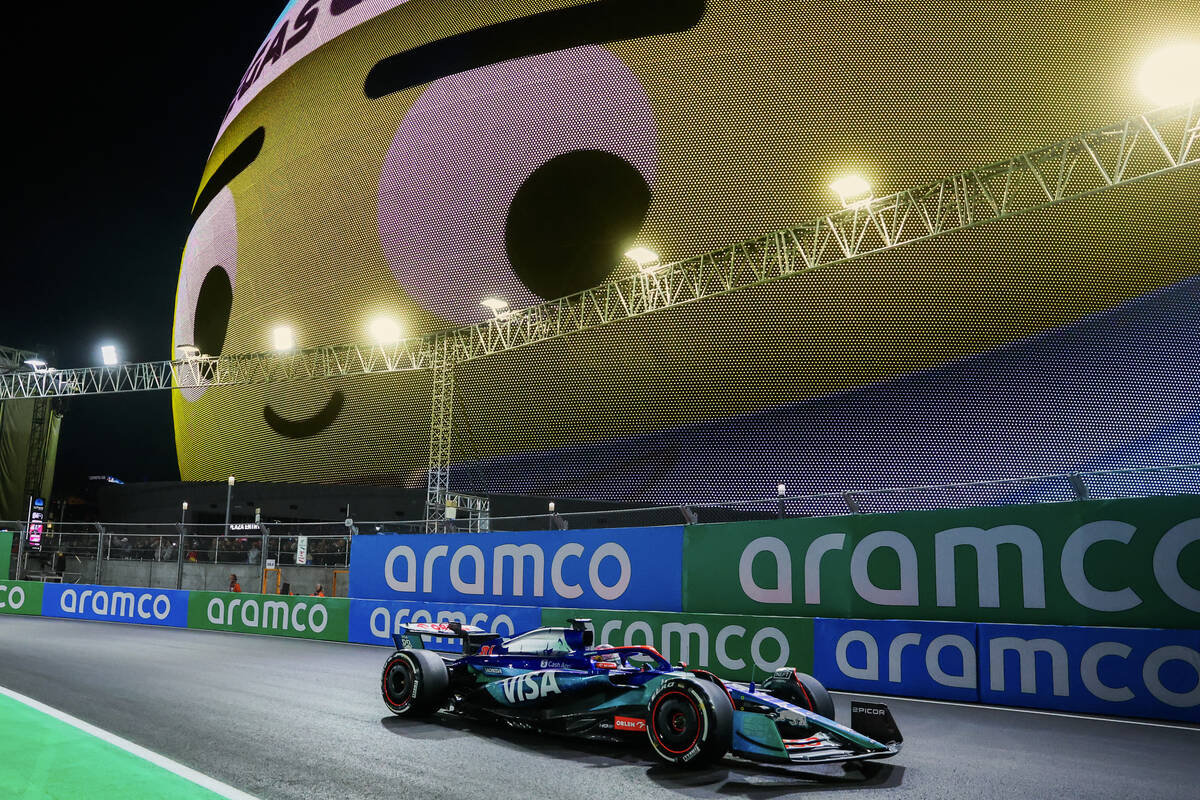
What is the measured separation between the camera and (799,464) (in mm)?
22078

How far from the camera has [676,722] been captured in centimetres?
532

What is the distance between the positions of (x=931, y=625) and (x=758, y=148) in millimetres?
15505

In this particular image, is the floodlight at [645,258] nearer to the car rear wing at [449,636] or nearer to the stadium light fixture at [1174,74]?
the stadium light fixture at [1174,74]

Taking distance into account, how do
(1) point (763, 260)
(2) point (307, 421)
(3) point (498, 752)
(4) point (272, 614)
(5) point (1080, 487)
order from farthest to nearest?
(2) point (307, 421), (1) point (763, 260), (4) point (272, 614), (5) point (1080, 487), (3) point (498, 752)

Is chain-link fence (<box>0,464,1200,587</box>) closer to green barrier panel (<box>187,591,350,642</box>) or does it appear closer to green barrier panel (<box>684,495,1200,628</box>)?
green barrier panel (<box>187,591,350,642</box>)

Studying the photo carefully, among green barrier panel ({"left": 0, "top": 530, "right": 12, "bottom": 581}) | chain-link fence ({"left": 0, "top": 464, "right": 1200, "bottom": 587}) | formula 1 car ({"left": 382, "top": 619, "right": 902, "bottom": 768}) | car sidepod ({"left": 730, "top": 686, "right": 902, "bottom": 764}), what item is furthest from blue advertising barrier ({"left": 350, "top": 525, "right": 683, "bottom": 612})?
green barrier panel ({"left": 0, "top": 530, "right": 12, "bottom": 581})

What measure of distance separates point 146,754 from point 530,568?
7.79 metres

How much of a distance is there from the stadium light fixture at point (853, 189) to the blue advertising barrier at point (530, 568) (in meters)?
9.64

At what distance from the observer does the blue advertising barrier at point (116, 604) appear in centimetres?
1827

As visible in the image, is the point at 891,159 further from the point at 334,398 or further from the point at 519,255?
the point at 334,398

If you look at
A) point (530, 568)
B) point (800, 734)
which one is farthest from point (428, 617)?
point (800, 734)

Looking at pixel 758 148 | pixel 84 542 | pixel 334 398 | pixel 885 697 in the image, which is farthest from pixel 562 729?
pixel 334 398

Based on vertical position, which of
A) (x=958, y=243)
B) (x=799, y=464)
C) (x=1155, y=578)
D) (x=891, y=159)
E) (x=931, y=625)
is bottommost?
(x=931, y=625)

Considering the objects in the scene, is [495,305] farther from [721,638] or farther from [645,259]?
[721,638]
